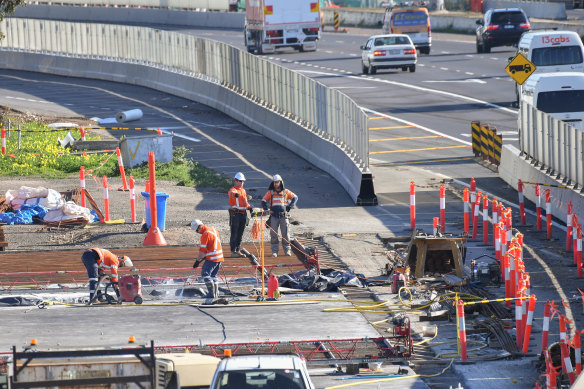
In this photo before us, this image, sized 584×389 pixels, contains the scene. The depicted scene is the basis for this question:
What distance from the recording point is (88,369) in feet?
37.6

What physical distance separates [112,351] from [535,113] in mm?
19370

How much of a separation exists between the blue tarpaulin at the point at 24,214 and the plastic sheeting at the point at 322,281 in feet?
27.0

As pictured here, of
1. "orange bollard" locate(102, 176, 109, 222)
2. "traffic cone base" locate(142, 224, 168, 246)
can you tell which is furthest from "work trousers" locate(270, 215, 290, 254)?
"orange bollard" locate(102, 176, 109, 222)

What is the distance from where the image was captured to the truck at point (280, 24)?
2338 inches

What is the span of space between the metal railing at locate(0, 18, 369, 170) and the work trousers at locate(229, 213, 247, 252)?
6435mm

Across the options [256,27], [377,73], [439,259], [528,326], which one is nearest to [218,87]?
[377,73]

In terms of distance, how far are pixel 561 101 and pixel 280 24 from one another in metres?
30.3

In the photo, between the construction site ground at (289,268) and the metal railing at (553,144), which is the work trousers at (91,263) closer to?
the construction site ground at (289,268)

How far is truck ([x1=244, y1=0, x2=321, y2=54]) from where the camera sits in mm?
59375

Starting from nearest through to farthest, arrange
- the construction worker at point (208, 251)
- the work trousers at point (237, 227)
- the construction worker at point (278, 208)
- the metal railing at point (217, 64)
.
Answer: the construction worker at point (208, 251) → the work trousers at point (237, 227) → the construction worker at point (278, 208) → the metal railing at point (217, 64)

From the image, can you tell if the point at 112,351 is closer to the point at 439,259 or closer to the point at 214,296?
the point at 214,296

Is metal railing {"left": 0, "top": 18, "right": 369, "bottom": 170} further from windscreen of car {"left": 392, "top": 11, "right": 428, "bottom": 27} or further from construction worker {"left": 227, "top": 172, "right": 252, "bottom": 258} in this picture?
windscreen of car {"left": 392, "top": 11, "right": 428, "bottom": 27}

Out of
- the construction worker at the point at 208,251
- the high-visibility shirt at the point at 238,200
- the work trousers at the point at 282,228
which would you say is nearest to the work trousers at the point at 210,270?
the construction worker at the point at 208,251

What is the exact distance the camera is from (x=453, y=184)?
30.1 m
